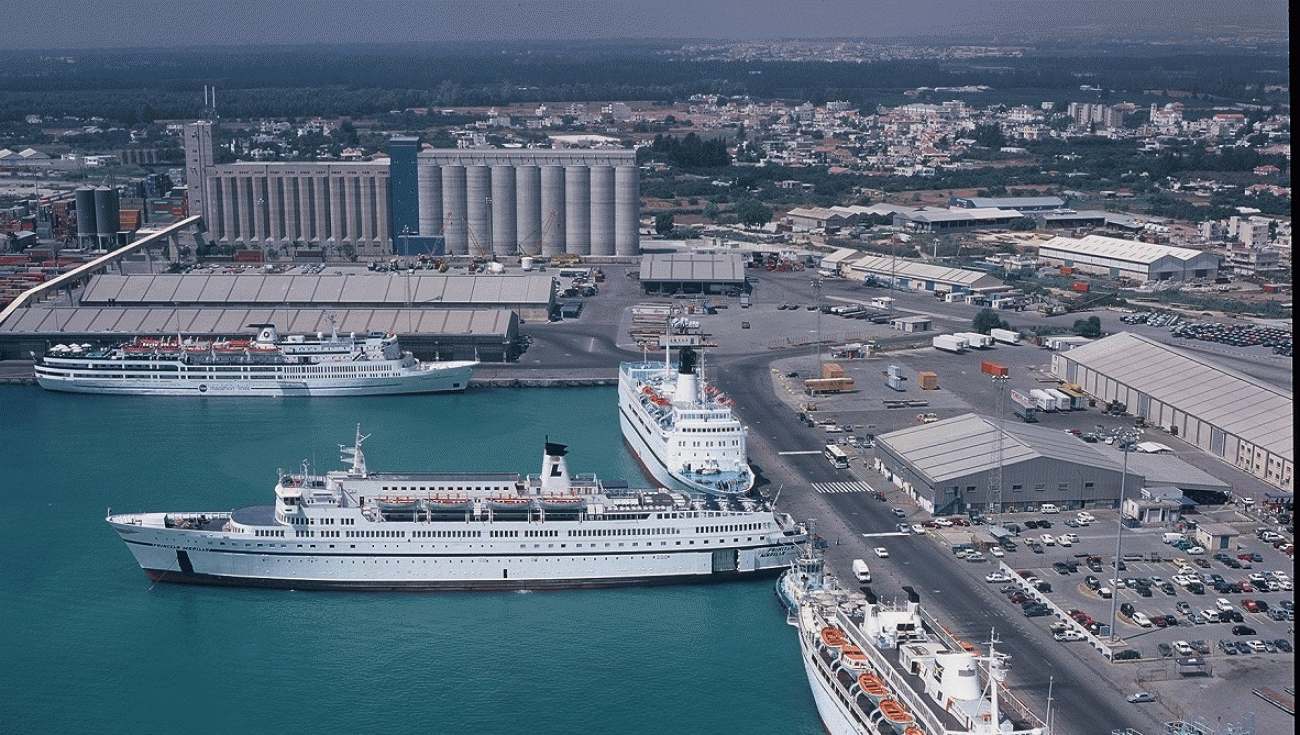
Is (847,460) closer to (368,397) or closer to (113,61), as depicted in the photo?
(368,397)

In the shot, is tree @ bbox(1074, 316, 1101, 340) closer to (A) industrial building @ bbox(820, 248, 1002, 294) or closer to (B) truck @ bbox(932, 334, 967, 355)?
(B) truck @ bbox(932, 334, 967, 355)

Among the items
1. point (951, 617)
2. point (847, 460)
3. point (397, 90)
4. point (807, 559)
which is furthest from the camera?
point (397, 90)

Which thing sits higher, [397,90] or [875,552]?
[397,90]

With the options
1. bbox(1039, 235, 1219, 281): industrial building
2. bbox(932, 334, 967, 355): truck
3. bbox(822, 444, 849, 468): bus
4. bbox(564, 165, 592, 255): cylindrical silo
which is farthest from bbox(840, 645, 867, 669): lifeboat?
bbox(564, 165, 592, 255): cylindrical silo

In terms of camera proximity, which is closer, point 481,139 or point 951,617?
point 951,617

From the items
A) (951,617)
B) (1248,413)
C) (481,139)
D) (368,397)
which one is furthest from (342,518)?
(481,139)

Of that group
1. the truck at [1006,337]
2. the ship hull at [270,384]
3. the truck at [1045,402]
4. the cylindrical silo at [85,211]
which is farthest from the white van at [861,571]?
the cylindrical silo at [85,211]
